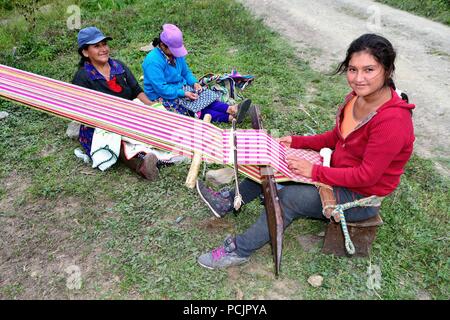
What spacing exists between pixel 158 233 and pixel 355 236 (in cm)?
140

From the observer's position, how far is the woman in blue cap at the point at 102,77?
3.43 m

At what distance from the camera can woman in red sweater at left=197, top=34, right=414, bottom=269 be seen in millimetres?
2066

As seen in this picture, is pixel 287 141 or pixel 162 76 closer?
pixel 287 141

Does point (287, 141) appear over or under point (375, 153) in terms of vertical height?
under

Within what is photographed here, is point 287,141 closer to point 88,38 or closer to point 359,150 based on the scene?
point 359,150

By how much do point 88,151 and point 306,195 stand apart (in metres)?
2.23

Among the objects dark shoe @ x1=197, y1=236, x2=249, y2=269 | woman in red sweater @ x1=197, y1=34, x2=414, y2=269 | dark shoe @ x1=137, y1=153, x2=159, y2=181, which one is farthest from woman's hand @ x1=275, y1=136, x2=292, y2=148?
dark shoe @ x1=137, y1=153, x2=159, y2=181

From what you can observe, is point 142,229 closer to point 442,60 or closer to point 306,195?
point 306,195

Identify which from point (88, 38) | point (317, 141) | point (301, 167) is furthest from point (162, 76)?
point (301, 167)

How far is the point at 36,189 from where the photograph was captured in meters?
3.37

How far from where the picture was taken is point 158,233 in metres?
2.90

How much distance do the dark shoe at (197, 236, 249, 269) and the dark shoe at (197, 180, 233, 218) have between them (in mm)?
380

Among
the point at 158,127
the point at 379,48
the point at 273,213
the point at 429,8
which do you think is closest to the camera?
the point at 379,48

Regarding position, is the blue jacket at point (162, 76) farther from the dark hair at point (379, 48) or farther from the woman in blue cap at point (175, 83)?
the dark hair at point (379, 48)
